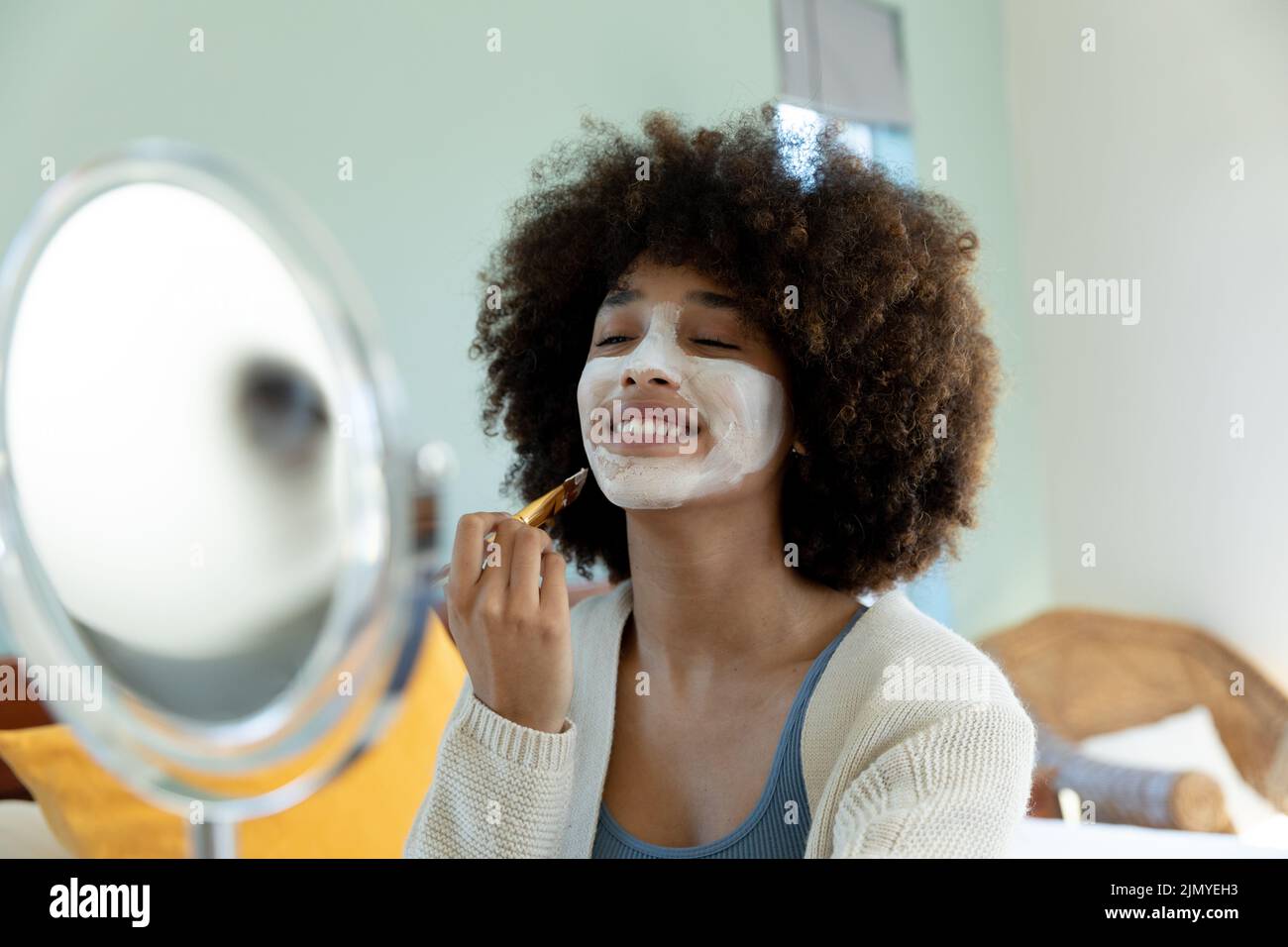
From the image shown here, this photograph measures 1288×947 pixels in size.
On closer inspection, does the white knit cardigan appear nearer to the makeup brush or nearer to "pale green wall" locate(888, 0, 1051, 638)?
the makeup brush

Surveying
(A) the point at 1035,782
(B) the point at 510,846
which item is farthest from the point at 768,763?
(A) the point at 1035,782

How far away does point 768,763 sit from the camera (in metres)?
0.80

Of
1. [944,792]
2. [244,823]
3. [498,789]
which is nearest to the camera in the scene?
[944,792]

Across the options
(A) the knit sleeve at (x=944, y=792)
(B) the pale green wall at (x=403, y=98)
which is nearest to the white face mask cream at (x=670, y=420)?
(A) the knit sleeve at (x=944, y=792)

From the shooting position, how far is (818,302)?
871mm

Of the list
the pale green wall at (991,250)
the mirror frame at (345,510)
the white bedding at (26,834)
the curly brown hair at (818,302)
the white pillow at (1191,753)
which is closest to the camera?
the mirror frame at (345,510)

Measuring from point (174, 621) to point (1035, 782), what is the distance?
141 centimetres

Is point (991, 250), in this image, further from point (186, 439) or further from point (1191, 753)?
point (186, 439)

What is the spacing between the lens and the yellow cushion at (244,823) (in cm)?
111

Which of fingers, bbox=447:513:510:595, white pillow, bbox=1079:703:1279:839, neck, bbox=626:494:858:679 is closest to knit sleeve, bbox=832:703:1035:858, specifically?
neck, bbox=626:494:858:679

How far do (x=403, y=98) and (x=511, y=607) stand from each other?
24.9 inches

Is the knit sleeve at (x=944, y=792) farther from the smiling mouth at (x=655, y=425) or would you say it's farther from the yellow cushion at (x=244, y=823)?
the yellow cushion at (x=244, y=823)

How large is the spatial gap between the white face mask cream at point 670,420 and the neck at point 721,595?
29mm

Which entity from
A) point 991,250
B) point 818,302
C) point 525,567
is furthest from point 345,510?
point 991,250
